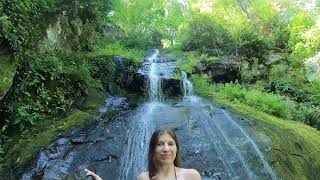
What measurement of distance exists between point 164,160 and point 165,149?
3.4 inches

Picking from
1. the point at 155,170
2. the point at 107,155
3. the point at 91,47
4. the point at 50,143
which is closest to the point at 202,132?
the point at 107,155

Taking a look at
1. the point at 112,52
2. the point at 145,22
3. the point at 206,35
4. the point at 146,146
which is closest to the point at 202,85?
the point at 112,52

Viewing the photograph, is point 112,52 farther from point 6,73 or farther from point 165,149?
point 165,149

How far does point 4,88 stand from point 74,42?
7.58m

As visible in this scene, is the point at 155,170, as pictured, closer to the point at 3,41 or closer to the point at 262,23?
the point at 3,41

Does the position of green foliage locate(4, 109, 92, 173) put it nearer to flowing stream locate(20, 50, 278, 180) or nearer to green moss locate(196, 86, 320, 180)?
flowing stream locate(20, 50, 278, 180)

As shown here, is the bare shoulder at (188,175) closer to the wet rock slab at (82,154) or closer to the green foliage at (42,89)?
the wet rock slab at (82,154)

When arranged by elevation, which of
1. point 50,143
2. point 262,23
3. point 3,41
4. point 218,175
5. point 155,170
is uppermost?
point 262,23

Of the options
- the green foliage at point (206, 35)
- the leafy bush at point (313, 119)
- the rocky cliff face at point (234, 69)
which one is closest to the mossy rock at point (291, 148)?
the leafy bush at point (313, 119)

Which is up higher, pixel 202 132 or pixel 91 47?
pixel 91 47

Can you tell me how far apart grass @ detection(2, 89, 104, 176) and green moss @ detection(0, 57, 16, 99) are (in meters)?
1.15

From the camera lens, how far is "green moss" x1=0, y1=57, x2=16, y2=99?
7.84m

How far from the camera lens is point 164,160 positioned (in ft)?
10.1

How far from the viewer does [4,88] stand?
784cm
